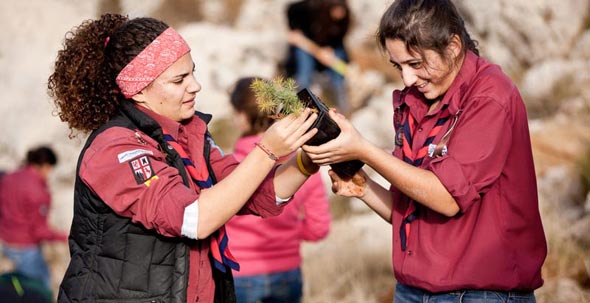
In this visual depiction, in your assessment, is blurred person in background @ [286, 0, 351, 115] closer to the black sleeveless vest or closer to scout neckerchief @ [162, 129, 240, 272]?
scout neckerchief @ [162, 129, 240, 272]

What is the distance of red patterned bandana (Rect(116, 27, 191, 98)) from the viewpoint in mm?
3055

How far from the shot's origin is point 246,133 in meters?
4.72

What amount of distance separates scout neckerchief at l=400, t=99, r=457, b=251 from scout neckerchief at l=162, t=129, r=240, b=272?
636 millimetres

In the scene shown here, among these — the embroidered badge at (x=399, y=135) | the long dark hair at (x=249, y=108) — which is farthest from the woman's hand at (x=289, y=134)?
the long dark hair at (x=249, y=108)

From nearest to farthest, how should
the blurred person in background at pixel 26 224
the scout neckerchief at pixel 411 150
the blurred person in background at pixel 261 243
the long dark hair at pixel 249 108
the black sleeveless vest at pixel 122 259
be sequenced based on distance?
the black sleeveless vest at pixel 122 259 < the scout neckerchief at pixel 411 150 < the blurred person in background at pixel 261 243 < the long dark hair at pixel 249 108 < the blurred person in background at pixel 26 224

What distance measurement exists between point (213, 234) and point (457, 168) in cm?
90

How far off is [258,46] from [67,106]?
985cm

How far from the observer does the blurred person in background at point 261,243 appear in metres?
4.54

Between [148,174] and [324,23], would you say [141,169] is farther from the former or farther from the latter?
[324,23]

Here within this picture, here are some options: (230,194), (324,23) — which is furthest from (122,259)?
(324,23)

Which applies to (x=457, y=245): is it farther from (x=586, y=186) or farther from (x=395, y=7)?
(x=586, y=186)

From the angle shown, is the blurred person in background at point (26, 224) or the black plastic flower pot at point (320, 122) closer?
the black plastic flower pot at point (320, 122)

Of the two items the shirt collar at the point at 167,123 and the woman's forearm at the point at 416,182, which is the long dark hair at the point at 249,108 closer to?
the shirt collar at the point at 167,123

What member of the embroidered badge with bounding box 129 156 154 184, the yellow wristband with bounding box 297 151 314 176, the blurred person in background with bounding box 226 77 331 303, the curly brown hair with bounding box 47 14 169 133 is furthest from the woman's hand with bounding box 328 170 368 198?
the blurred person in background with bounding box 226 77 331 303
